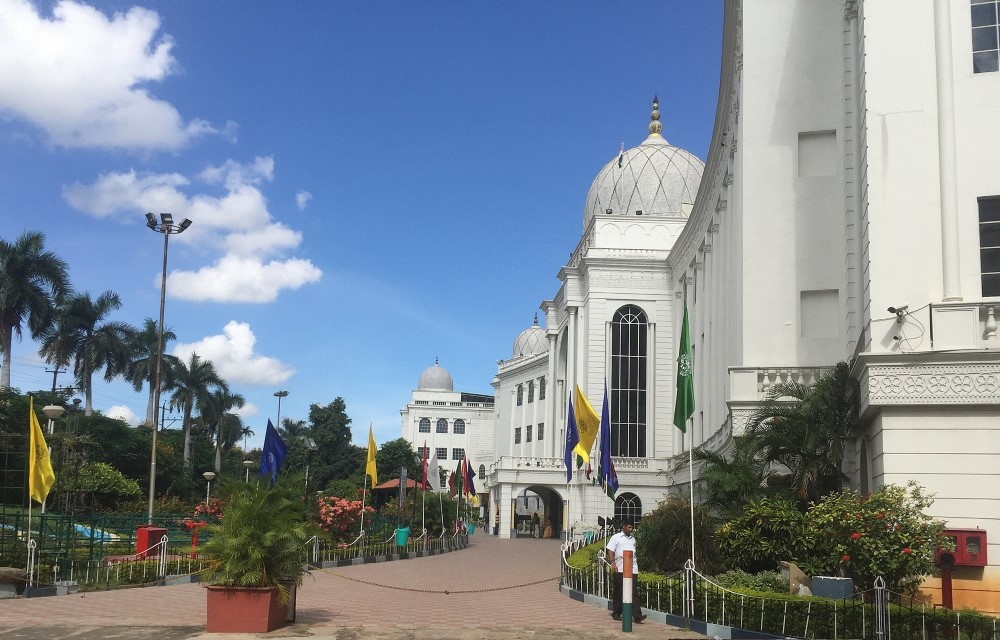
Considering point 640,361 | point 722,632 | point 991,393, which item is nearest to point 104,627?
point 722,632

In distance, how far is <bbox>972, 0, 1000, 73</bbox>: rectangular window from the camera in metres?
18.1

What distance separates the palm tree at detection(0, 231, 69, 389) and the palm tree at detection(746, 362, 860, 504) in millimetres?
42562

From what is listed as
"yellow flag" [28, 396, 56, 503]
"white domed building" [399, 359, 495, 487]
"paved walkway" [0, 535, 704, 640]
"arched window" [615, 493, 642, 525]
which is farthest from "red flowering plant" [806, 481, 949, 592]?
"white domed building" [399, 359, 495, 487]

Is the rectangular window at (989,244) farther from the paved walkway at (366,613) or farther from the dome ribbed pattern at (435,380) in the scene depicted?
the dome ribbed pattern at (435,380)

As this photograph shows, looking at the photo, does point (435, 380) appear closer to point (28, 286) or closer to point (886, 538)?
point (28, 286)

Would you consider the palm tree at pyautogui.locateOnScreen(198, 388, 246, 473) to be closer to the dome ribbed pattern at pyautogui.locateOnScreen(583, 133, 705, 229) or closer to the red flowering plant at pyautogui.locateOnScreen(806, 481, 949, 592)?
the dome ribbed pattern at pyautogui.locateOnScreen(583, 133, 705, 229)

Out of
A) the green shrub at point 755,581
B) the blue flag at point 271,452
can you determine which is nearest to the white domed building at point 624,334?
the blue flag at point 271,452

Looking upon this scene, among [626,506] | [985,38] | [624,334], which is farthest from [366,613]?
[624,334]

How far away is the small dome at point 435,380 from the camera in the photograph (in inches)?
4286

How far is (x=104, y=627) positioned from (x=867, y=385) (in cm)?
1192

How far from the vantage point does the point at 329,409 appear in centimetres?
8538

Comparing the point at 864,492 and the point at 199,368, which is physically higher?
the point at 199,368

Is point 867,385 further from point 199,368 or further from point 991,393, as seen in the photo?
point 199,368

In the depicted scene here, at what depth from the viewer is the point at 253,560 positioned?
1302cm
